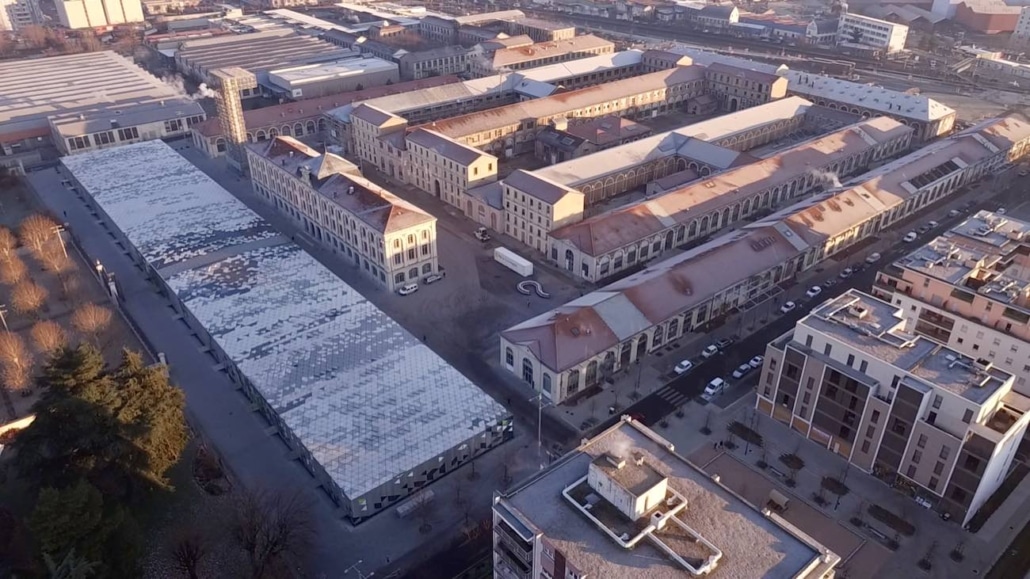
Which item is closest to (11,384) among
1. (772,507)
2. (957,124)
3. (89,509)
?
(89,509)

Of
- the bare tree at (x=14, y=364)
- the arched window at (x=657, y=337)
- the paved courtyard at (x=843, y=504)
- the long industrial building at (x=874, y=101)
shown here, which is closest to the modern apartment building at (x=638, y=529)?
the paved courtyard at (x=843, y=504)

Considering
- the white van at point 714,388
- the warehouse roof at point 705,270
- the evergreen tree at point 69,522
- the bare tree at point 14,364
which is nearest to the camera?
the evergreen tree at point 69,522

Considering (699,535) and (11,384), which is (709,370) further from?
(11,384)

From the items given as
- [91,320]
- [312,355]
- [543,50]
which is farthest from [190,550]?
[543,50]

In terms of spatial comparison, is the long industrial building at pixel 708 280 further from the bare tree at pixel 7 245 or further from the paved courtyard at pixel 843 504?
the bare tree at pixel 7 245

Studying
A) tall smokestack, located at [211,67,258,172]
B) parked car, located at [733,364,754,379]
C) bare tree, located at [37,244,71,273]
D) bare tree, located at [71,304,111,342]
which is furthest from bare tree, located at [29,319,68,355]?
parked car, located at [733,364,754,379]

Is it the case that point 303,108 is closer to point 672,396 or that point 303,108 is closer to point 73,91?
point 73,91

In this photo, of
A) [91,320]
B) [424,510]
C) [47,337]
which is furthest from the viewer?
[91,320]

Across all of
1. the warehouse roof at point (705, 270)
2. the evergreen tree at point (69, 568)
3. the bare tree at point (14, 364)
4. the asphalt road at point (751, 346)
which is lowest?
the asphalt road at point (751, 346)
